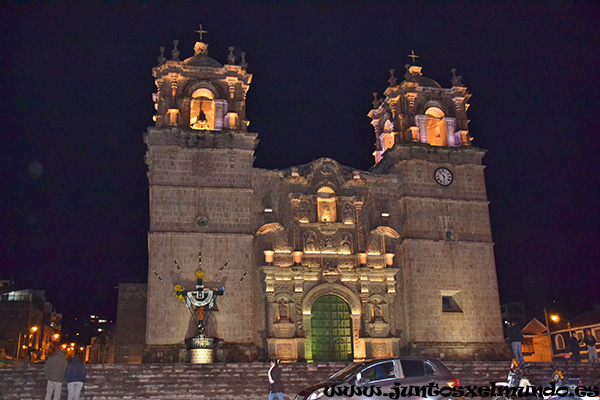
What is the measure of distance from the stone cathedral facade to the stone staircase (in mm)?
4101

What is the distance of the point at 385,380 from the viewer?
11969 millimetres

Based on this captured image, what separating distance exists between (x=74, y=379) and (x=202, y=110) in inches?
656

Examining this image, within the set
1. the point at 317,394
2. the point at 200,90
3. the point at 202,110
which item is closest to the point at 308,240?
the point at 202,110

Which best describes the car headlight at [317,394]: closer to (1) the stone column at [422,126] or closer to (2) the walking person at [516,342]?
(2) the walking person at [516,342]

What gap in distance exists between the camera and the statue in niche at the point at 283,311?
25.0 metres

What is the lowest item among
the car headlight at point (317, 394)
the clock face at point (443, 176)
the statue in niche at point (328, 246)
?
the car headlight at point (317, 394)

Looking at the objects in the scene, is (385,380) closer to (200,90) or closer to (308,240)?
(308,240)

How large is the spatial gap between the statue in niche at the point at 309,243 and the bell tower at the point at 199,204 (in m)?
2.38

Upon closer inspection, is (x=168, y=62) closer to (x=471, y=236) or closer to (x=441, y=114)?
(x=441, y=114)

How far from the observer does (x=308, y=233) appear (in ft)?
87.3

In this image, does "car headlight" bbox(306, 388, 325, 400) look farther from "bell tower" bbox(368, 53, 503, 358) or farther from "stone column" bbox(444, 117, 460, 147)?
"stone column" bbox(444, 117, 460, 147)

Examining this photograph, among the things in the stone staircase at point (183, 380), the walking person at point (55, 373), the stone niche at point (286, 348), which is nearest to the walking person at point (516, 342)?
the stone staircase at point (183, 380)

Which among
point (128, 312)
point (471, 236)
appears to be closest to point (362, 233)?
point (471, 236)

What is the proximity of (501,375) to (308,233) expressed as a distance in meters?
9.40
